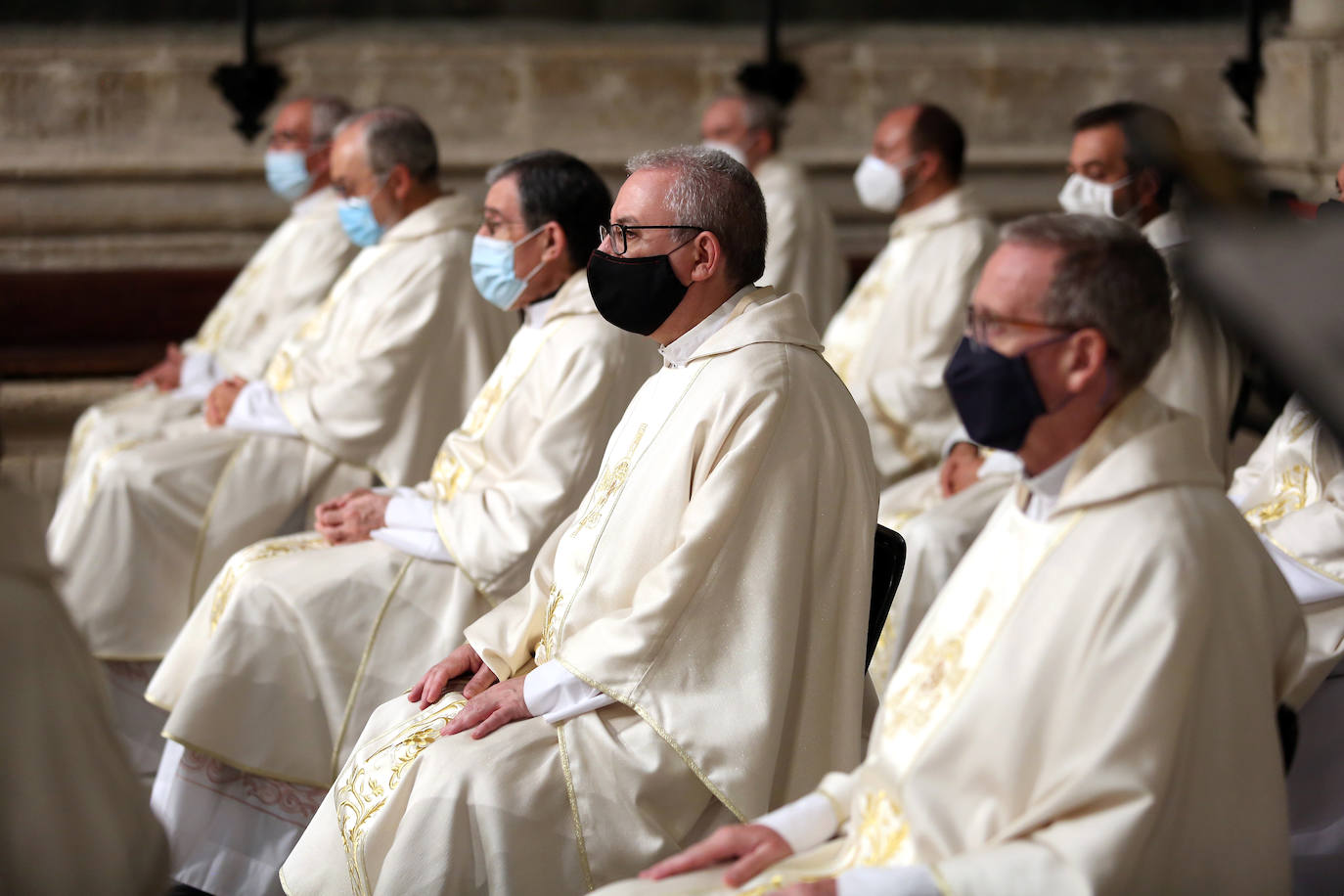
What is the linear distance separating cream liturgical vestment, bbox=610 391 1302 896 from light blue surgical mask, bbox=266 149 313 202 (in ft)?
16.0

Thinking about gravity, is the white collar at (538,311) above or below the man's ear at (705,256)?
below

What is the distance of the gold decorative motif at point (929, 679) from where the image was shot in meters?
2.17

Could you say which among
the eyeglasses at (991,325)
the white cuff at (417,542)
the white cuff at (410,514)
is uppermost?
the eyeglasses at (991,325)

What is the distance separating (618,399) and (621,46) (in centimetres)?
512

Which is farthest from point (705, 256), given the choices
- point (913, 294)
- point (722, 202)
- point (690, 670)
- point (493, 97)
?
point (493, 97)

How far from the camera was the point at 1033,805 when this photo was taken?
6.56 feet

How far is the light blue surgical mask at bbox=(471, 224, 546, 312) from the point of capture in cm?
403

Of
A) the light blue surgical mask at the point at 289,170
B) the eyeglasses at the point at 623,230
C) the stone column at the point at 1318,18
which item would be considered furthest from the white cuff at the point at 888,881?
the stone column at the point at 1318,18

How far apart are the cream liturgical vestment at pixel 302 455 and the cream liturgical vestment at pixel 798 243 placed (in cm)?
209

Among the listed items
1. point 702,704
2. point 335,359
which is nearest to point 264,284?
point 335,359

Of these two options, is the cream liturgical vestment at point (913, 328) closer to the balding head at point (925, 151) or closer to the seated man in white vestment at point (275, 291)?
the balding head at point (925, 151)

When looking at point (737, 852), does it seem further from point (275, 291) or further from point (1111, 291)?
point (275, 291)

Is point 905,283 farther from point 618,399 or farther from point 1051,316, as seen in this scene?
point 1051,316

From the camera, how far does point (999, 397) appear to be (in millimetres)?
→ 2115
